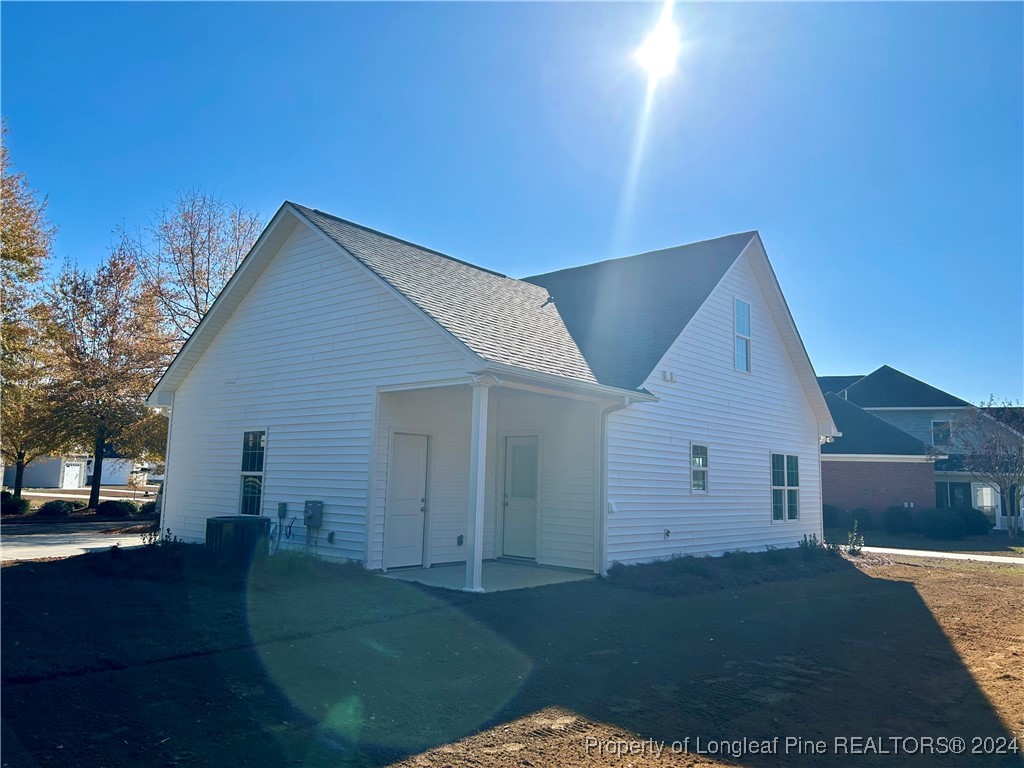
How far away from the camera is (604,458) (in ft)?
39.0

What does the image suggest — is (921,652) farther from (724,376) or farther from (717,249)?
(717,249)

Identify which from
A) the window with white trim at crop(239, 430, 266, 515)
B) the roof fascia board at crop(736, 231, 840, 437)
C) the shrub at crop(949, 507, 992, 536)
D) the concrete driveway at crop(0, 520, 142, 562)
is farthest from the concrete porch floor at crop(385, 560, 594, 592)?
the shrub at crop(949, 507, 992, 536)

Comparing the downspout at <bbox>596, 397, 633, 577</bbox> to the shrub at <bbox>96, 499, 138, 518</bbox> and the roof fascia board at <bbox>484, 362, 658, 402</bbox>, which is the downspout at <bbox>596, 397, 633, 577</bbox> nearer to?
the roof fascia board at <bbox>484, 362, 658, 402</bbox>

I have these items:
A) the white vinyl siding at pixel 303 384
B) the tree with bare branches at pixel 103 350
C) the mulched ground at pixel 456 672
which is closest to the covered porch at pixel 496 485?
the white vinyl siding at pixel 303 384

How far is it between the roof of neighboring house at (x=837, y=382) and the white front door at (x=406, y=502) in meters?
32.7

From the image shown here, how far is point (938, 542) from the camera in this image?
24.6 meters

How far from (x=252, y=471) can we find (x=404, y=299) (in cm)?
502

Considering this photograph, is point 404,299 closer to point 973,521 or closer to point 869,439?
point 869,439

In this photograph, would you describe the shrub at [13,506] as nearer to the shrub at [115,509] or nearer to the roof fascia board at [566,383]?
the shrub at [115,509]

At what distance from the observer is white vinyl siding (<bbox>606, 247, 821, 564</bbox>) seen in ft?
41.3

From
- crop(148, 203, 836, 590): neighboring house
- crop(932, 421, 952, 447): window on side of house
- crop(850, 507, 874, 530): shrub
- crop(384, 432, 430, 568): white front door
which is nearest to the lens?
crop(148, 203, 836, 590): neighboring house

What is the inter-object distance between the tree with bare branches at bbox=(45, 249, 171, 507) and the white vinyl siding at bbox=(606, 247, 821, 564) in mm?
17430

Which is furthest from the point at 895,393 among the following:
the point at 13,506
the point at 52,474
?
the point at 52,474

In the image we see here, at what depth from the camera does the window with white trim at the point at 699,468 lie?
46.7ft
